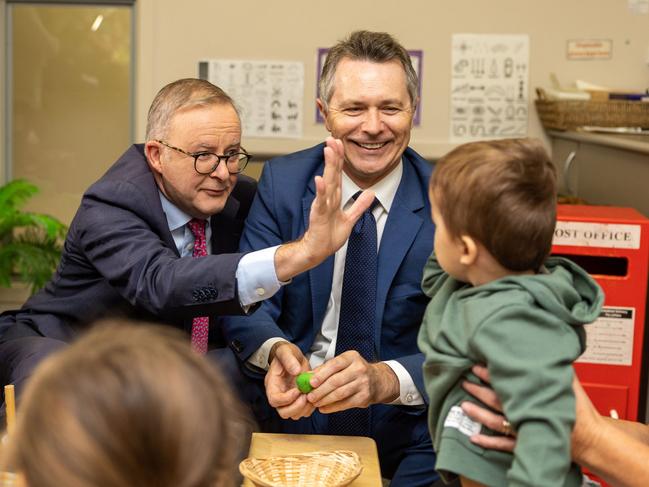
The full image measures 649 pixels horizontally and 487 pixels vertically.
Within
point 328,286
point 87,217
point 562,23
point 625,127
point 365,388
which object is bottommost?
point 365,388

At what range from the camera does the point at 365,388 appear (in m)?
2.11

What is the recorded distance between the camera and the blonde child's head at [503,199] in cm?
155

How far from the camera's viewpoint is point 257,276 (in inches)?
81.3

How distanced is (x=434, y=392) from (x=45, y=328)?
118 centimetres

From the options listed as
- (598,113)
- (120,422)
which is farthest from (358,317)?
(598,113)

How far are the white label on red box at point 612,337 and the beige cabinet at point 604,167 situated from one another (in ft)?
1.52

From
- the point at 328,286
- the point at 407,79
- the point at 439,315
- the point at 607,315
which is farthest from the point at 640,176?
the point at 439,315

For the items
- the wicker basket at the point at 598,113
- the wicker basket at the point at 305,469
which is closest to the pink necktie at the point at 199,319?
the wicker basket at the point at 305,469

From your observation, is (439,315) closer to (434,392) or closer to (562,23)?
(434,392)

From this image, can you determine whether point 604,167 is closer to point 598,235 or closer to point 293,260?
point 598,235

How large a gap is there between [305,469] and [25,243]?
10.4ft

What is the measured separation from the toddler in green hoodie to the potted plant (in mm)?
3224

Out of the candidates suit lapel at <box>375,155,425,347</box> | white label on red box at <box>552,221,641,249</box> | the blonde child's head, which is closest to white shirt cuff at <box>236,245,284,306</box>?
suit lapel at <box>375,155,425,347</box>

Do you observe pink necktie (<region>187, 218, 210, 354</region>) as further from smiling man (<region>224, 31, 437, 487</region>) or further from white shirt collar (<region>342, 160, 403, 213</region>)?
white shirt collar (<region>342, 160, 403, 213</region>)
